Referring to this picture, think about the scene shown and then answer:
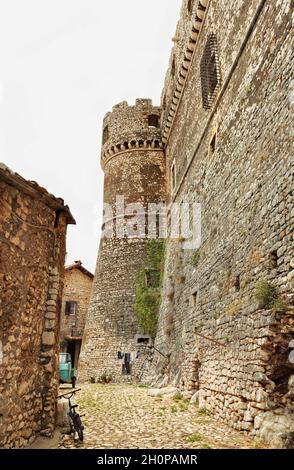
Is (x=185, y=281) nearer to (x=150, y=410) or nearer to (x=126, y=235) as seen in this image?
(x=150, y=410)

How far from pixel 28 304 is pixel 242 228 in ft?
15.4

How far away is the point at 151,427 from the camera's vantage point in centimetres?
722

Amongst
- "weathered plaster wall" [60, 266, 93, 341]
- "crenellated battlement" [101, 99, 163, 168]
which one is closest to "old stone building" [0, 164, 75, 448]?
"crenellated battlement" [101, 99, 163, 168]

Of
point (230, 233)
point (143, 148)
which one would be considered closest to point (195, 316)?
point (230, 233)

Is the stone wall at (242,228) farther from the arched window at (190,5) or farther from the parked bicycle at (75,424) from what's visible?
the parked bicycle at (75,424)

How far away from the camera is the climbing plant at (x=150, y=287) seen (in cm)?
1830

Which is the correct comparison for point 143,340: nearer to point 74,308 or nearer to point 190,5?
point 74,308

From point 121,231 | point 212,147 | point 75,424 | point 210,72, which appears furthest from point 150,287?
point 75,424

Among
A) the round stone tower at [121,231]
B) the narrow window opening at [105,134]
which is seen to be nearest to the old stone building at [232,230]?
the round stone tower at [121,231]

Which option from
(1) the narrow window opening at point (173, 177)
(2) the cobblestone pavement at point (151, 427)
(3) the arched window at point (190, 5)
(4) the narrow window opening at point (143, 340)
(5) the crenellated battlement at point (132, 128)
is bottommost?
(2) the cobblestone pavement at point (151, 427)

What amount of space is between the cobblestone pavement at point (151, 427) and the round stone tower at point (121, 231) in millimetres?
7616

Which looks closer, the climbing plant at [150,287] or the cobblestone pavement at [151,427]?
the cobblestone pavement at [151,427]

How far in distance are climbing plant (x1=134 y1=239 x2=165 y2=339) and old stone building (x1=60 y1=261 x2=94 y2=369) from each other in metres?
9.62

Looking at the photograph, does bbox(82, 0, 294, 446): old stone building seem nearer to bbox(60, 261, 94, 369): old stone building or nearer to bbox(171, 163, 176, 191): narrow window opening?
bbox(171, 163, 176, 191): narrow window opening
